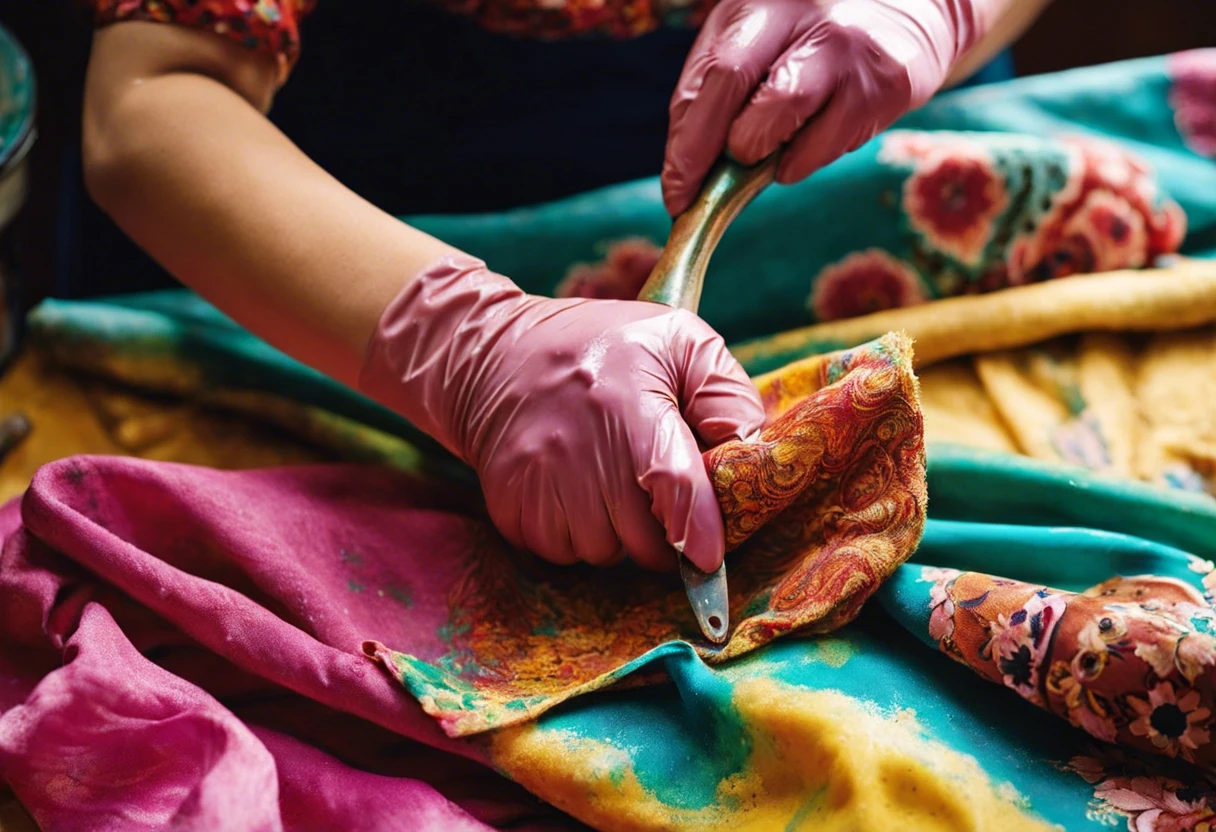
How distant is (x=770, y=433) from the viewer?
29.2 inches

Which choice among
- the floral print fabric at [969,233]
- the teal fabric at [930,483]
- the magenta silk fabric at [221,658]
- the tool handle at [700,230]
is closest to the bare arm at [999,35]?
the teal fabric at [930,483]

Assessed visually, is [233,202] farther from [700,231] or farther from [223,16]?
[700,231]

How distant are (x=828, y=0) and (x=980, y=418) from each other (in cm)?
41

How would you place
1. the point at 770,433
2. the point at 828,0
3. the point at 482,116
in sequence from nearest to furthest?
the point at 770,433 → the point at 828,0 → the point at 482,116

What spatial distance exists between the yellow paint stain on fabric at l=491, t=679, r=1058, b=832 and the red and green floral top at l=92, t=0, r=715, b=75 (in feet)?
2.24

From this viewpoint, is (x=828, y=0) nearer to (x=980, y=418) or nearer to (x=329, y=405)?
(x=980, y=418)

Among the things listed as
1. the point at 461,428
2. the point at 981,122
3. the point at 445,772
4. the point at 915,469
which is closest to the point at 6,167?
the point at 461,428

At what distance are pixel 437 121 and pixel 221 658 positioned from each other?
0.66 metres

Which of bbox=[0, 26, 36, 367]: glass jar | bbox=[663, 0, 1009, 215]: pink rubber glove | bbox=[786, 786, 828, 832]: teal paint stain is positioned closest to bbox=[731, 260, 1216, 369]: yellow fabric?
bbox=[663, 0, 1009, 215]: pink rubber glove

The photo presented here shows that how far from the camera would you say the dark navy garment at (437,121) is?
1.17m

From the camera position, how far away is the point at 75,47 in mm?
1297

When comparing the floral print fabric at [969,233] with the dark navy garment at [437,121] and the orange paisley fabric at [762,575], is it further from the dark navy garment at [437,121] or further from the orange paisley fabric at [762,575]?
the orange paisley fabric at [762,575]

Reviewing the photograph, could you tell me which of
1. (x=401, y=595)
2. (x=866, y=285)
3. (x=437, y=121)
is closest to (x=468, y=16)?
(x=437, y=121)

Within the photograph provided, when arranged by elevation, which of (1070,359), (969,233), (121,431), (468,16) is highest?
(468,16)
